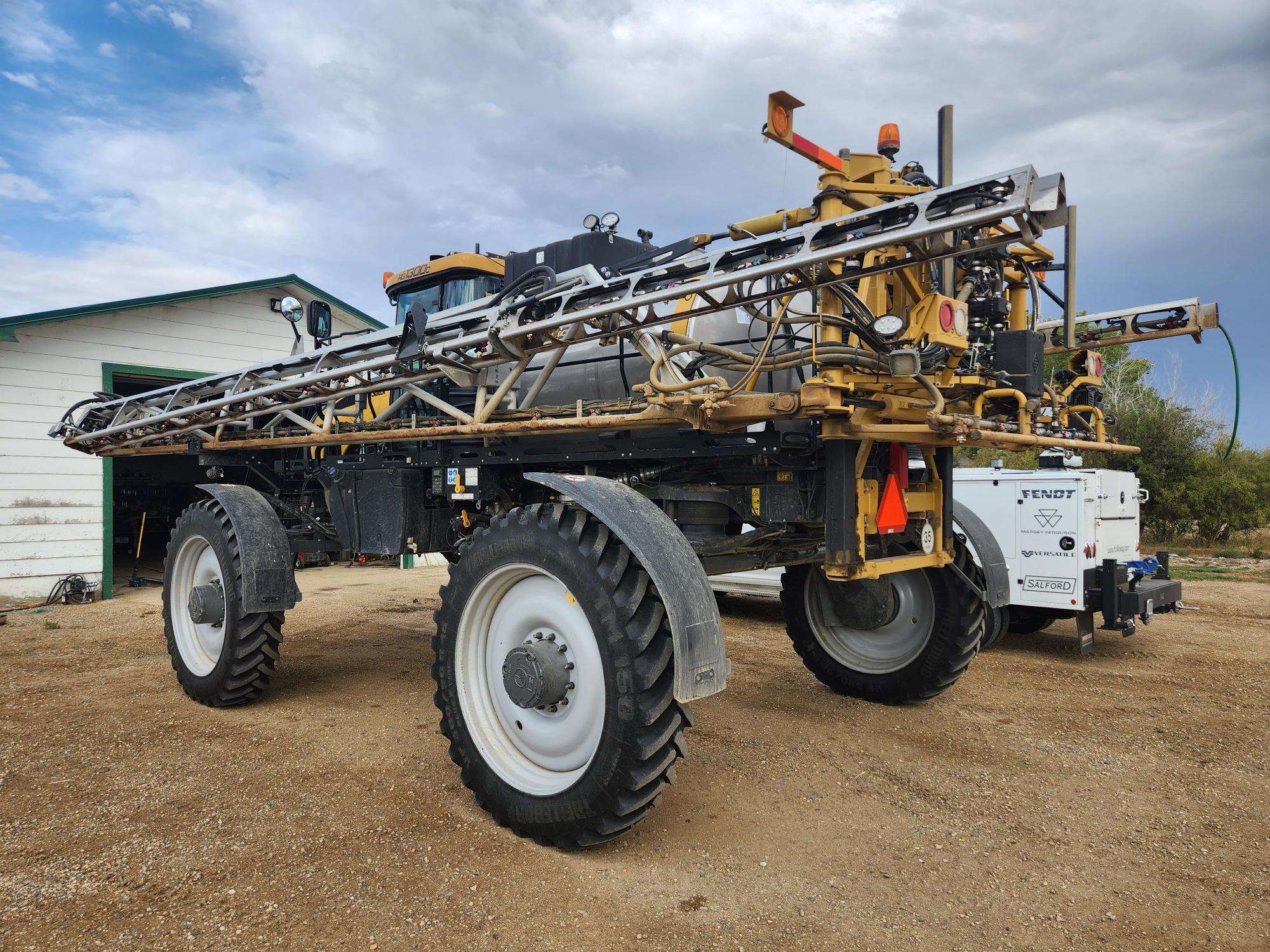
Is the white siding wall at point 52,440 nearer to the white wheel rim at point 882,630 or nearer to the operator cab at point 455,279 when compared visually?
the operator cab at point 455,279

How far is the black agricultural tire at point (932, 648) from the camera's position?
5.18m

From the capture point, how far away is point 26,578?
413 inches

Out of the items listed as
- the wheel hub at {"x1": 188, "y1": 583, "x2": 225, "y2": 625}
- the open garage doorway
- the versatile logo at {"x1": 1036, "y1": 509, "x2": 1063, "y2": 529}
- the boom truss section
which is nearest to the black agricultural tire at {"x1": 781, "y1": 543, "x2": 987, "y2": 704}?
the boom truss section

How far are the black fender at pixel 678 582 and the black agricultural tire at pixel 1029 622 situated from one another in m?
6.03

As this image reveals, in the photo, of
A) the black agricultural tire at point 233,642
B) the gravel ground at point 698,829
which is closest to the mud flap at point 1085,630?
the gravel ground at point 698,829

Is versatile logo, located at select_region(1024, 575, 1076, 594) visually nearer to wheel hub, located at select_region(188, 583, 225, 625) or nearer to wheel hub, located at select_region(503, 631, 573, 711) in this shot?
wheel hub, located at select_region(503, 631, 573, 711)

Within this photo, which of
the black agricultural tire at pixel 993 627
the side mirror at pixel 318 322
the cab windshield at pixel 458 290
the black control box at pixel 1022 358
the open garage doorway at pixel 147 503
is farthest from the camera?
the open garage doorway at pixel 147 503

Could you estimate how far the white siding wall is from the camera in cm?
1039

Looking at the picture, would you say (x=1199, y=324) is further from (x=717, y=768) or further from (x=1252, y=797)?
(x=717, y=768)

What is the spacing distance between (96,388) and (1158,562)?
13243 millimetres

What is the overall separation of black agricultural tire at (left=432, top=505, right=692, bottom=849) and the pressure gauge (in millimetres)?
1429

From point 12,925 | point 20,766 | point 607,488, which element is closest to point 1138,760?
point 607,488

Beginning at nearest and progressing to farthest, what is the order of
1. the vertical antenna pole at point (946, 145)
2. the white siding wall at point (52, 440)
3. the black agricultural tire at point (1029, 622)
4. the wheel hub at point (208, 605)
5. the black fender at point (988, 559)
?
the vertical antenna pole at point (946, 145)
the black fender at point (988, 559)
the wheel hub at point (208, 605)
the black agricultural tire at point (1029, 622)
the white siding wall at point (52, 440)

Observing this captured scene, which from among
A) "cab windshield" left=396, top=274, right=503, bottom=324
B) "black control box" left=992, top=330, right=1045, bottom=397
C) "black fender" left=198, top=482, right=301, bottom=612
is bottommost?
"black fender" left=198, top=482, right=301, bottom=612
